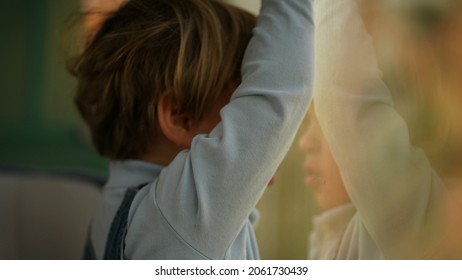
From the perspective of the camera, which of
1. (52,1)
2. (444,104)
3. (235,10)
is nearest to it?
(444,104)

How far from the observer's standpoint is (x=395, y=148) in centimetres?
54

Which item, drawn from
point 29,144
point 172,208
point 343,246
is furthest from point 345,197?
point 29,144

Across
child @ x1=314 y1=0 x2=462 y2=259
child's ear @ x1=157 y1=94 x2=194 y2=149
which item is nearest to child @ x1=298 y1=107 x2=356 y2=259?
child @ x1=314 y1=0 x2=462 y2=259

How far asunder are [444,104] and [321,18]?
0.13 m

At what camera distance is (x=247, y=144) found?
0.52m

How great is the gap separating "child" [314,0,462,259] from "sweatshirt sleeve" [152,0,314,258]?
0.07 ft

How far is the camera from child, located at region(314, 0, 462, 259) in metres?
0.53

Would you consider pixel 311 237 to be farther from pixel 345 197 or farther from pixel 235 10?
pixel 235 10

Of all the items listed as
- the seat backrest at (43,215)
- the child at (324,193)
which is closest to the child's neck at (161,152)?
the child at (324,193)

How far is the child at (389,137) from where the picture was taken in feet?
1.73

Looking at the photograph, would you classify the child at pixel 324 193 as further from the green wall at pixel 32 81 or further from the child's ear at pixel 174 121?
the green wall at pixel 32 81

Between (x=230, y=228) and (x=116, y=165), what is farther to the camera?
(x=116, y=165)

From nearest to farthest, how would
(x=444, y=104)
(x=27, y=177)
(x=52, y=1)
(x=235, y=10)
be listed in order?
(x=444, y=104), (x=235, y=10), (x=52, y=1), (x=27, y=177)

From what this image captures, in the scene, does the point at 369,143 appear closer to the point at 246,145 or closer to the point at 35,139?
the point at 246,145
